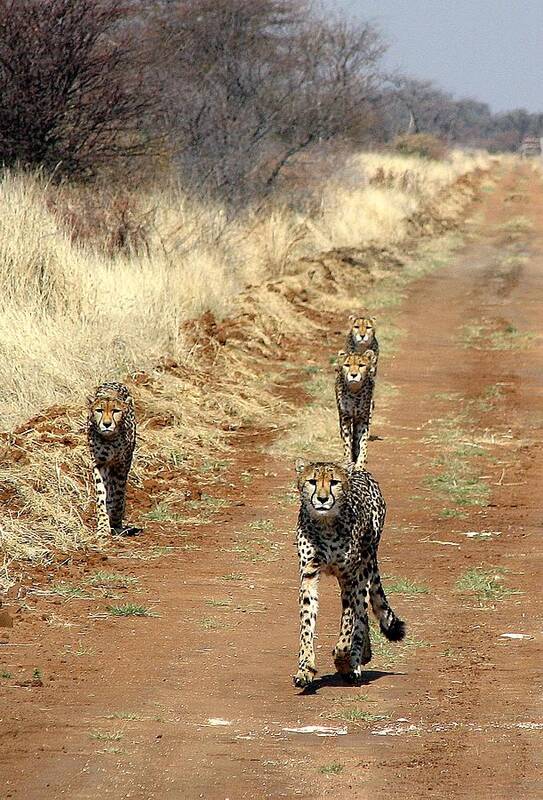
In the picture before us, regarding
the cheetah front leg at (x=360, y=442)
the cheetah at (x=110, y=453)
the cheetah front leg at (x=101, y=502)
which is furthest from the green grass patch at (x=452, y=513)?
the cheetah front leg at (x=101, y=502)

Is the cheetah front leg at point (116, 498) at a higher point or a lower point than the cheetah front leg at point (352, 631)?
lower

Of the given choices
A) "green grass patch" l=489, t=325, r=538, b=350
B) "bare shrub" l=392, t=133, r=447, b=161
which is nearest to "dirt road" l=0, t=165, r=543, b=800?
"green grass patch" l=489, t=325, r=538, b=350

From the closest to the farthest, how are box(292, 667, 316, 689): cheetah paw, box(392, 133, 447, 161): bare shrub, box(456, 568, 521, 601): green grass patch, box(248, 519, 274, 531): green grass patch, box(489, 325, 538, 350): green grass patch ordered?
box(292, 667, 316, 689): cheetah paw → box(456, 568, 521, 601): green grass patch → box(248, 519, 274, 531): green grass patch → box(489, 325, 538, 350): green grass patch → box(392, 133, 447, 161): bare shrub

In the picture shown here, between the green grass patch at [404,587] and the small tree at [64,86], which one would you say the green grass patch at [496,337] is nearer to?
the small tree at [64,86]

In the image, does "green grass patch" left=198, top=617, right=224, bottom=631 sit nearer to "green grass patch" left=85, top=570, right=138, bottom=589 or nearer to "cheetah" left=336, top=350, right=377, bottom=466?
"green grass patch" left=85, top=570, right=138, bottom=589

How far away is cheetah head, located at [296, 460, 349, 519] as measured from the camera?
6.10 metres

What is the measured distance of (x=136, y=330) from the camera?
Answer: 14.0 m

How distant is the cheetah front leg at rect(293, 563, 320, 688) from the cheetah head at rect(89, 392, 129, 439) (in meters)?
2.85

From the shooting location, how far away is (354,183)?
33031 millimetres

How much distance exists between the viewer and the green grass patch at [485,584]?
7703mm

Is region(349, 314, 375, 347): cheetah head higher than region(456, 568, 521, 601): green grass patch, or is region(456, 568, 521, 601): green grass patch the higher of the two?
region(349, 314, 375, 347): cheetah head

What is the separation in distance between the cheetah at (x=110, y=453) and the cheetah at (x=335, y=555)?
2.67m

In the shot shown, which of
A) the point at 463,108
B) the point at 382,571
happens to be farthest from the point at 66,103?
the point at 463,108

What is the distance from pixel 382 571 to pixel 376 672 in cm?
194
